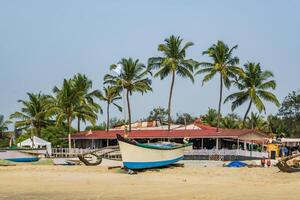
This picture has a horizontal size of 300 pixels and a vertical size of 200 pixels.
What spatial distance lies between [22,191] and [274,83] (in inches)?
1548

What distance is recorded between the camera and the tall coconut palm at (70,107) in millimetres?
51031

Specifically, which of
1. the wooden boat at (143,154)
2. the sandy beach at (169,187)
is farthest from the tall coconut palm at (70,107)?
the sandy beach at (169,187)

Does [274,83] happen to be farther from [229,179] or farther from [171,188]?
[171,188]

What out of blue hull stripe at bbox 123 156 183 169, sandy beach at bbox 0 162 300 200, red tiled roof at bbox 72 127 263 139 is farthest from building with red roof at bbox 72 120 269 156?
sandy beach at bbox 0 162 300 200

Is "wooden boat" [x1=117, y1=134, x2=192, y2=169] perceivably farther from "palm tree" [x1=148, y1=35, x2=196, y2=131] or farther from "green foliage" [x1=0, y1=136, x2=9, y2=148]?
"green foliage" [x1=0, y1=136, x2=9, y2=148]

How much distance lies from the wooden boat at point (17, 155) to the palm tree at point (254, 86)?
2289cm

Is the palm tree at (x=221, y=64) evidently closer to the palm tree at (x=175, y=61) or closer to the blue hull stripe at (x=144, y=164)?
the palm tree at (x=175, y=61)

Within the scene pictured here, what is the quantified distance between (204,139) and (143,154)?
25518 millimetres

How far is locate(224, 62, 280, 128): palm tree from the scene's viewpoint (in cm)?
5131

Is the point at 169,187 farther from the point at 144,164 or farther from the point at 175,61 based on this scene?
the point at 175,61

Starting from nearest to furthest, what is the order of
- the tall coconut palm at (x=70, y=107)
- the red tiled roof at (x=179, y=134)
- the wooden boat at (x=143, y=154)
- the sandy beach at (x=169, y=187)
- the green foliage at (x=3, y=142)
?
the sandy beach at (x=169, y=187)
the wooden boat at (x=143, y=154)
the red tiled roof at (x=179, y=134)
the tall coconut palm at (x=70, y=107)
the green foliage at (x=3, y=142)

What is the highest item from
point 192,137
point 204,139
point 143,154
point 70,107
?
point 70,107

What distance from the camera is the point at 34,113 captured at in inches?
2219

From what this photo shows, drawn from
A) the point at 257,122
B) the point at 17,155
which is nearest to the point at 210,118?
the point at 257,122
